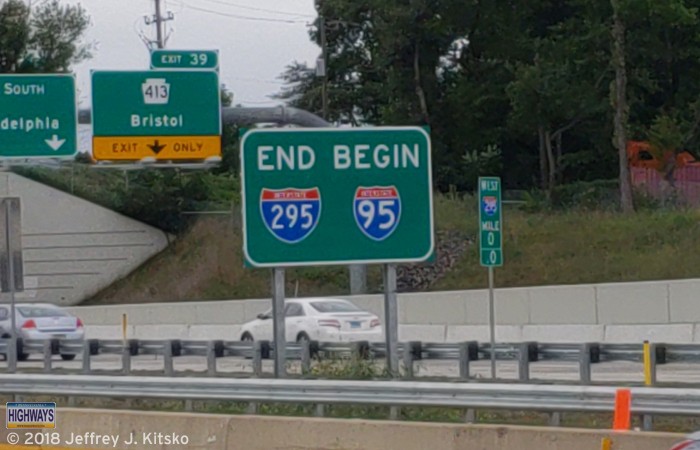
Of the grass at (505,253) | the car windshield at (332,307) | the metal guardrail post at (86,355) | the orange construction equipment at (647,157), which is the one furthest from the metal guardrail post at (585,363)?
the orange construction equipment at (647,157)

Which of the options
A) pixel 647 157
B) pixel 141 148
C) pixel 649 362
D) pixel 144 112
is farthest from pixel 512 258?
pixel 649 362

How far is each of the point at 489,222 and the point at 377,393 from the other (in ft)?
33.2

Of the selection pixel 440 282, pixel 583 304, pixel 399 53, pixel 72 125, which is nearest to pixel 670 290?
pixel 583 304

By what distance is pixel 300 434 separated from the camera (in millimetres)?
13477

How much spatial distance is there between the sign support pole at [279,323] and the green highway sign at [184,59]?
11.6 meters

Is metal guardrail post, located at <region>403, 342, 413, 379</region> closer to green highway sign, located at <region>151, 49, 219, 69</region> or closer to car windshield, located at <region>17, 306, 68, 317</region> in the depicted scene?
green highway sign, located at <region>151, 49, 219, 69</region>

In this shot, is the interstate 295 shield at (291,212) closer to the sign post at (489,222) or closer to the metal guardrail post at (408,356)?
the metal guardrail post at (408,356)

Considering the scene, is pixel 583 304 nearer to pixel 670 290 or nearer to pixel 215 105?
pixel 670 290

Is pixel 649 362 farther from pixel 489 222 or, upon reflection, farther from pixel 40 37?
pixel 40 37

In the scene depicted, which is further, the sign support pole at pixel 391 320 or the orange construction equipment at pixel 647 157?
the orange construction equipment at pixel 647 157

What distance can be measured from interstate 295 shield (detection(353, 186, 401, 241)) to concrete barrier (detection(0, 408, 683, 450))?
4.28 meters

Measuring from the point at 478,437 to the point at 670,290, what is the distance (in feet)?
84.5

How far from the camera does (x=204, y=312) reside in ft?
143

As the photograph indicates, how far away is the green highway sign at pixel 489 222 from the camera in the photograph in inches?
900
